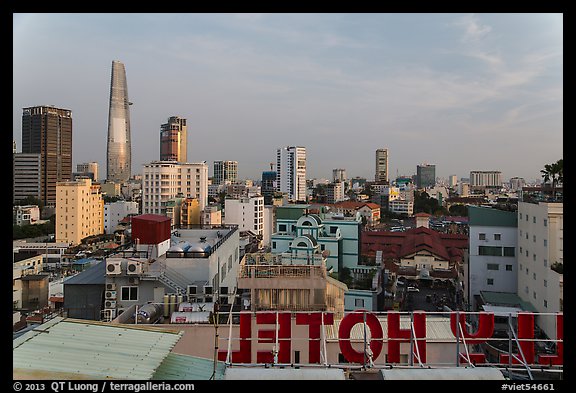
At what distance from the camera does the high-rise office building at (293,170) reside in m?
64.6

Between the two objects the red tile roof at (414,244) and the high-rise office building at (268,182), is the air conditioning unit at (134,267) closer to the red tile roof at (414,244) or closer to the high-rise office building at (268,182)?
the red tile roof at (414,244)

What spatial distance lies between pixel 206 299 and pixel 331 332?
281 cm

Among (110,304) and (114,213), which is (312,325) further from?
(114,213)

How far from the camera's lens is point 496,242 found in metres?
15.7

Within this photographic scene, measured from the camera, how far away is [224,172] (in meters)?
84.2

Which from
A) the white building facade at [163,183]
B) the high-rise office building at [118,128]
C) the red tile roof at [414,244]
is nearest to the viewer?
the red tile roof at [414,244]

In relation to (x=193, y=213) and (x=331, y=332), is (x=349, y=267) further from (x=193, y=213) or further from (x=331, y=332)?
(x=193, y=213)

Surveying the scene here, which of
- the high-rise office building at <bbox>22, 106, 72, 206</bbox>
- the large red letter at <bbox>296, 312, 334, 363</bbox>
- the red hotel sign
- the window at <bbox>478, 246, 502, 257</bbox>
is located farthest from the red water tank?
the high-rise office building at <bbox>22, 106, 72, 206</bbox>

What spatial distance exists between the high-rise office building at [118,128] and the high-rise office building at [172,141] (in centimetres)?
2391

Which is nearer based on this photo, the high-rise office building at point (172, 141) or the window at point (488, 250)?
the window at point (488, 250)

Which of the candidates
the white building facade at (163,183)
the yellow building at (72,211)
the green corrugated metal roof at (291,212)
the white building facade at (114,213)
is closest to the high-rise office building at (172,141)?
the white building facade at (163,183)

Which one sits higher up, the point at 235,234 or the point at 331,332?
the point at 235,234

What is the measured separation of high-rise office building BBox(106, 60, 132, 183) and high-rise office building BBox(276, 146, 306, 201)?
157ft
